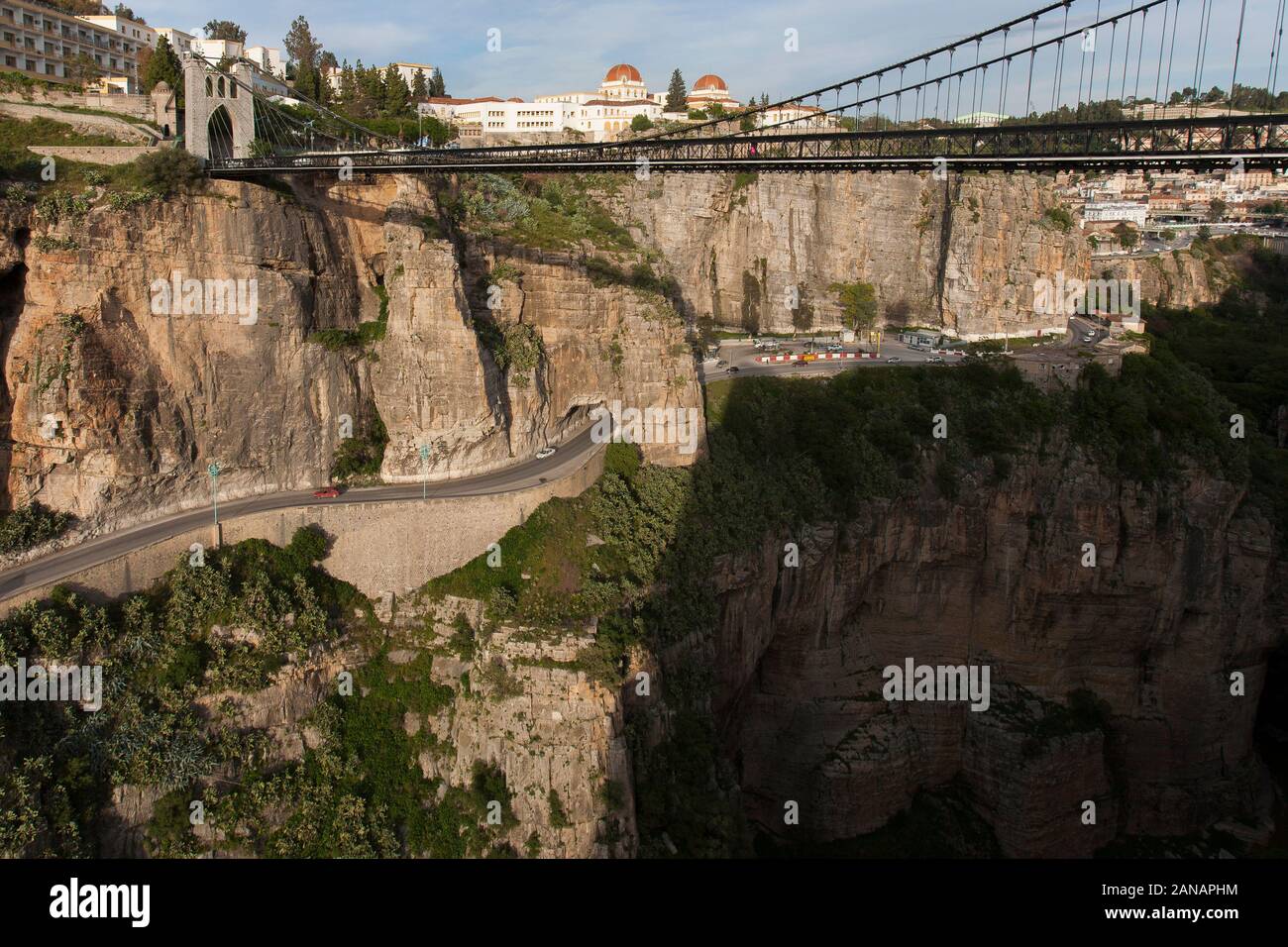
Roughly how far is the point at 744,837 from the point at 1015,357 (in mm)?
24828

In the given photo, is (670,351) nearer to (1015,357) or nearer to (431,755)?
(431,755)

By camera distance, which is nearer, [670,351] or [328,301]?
[328,301]

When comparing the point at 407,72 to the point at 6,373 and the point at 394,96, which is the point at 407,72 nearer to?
the point at 394,96

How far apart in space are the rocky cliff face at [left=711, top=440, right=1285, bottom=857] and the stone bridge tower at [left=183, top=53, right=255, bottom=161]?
19522 mm

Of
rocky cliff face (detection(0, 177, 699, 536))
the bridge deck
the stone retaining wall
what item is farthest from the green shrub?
the bridge deck

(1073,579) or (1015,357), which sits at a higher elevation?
(1015,357)

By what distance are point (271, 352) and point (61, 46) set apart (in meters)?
32.2

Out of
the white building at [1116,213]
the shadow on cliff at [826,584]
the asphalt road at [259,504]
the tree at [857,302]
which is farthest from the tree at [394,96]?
the white building at [1116,213]

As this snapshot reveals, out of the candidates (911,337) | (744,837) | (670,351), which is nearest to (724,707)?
(744,837)

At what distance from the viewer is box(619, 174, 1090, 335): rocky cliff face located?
4906 cm

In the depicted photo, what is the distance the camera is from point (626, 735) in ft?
70.9

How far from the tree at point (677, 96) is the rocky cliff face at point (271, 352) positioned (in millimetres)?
43334

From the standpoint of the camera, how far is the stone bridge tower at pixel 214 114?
25359 mm

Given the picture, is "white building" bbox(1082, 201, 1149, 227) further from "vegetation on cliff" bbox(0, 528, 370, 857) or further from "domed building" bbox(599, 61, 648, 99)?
"vegetation on cliff" bbox(0, 528, 370, 857)
